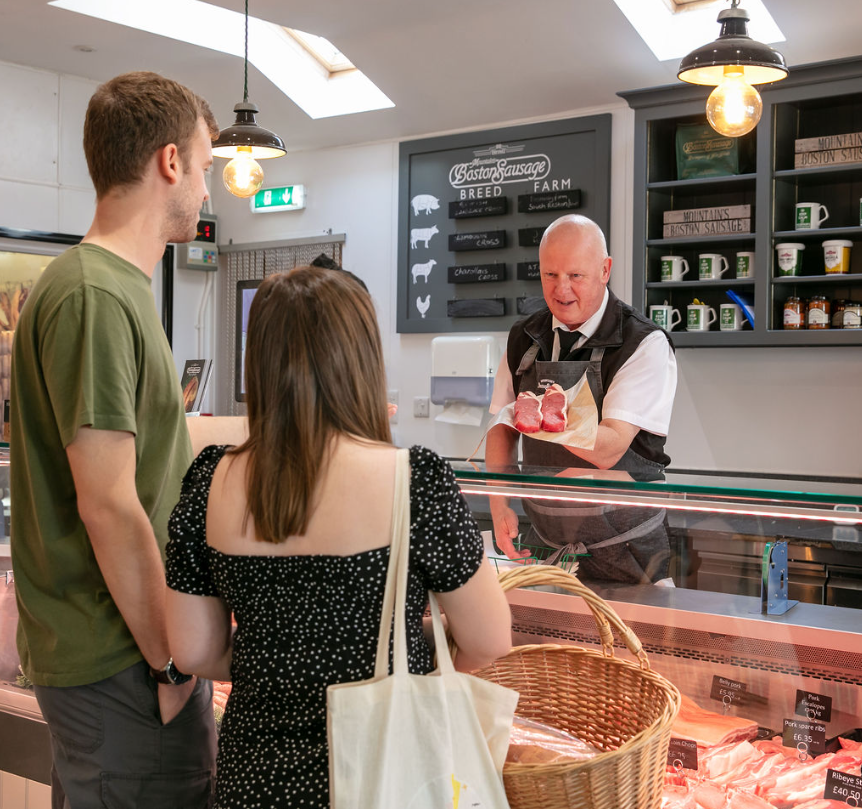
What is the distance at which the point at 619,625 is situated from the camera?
134 centimetres

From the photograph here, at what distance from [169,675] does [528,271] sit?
4.27m

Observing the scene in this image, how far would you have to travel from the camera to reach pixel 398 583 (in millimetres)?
1092

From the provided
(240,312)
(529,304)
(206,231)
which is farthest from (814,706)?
(206,231)

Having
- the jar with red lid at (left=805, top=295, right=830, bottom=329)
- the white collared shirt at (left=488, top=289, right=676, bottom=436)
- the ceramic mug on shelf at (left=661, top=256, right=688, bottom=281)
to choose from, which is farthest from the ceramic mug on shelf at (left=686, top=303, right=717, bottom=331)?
the white collared shirt at (left=488, top=289, right=676, bottom=436)

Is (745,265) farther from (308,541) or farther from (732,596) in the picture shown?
(308,541)

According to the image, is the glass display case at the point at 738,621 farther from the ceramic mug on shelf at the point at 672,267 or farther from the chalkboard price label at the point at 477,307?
the chalkboard price label at the point at 477,307

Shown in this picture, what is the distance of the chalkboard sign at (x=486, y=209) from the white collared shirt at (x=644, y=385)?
2398mm

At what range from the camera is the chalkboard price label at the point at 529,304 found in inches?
207

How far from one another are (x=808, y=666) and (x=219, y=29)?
15.5 feet

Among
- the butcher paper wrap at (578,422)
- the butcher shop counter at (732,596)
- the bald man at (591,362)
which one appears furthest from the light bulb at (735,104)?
the butcher shop counter at (732,596)

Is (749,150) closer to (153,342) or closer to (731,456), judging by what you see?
(731,456)

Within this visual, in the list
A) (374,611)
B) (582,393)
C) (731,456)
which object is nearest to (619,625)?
(374,611)

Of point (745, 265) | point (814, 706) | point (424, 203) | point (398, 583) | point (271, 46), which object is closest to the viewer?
point (398, 583)

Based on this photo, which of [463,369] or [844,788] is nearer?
[844,788]
